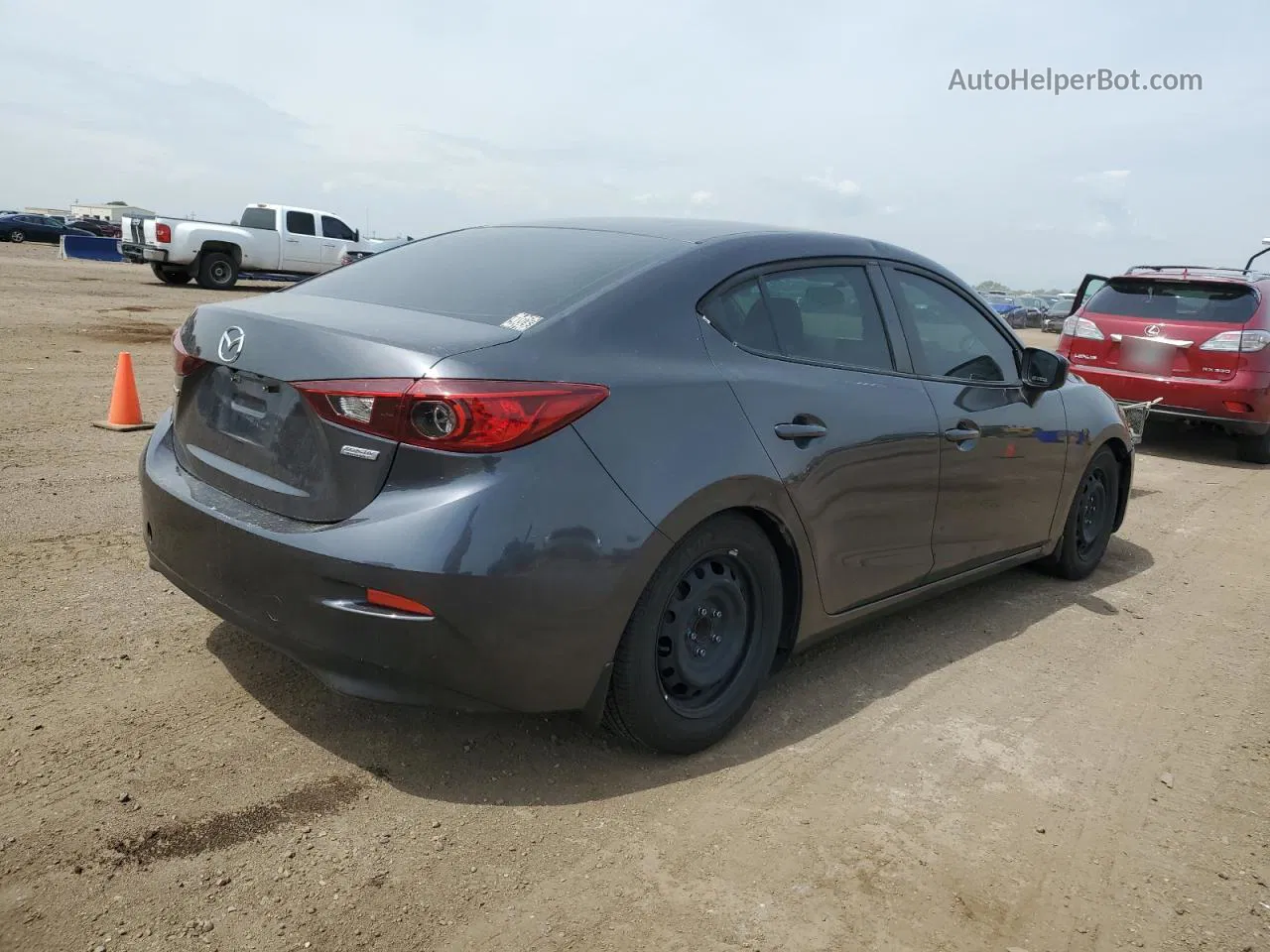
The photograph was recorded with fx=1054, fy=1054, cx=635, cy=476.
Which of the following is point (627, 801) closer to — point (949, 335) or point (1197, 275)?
point (949, 335)

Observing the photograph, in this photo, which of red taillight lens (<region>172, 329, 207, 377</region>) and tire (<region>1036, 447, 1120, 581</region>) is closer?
red taillight lens (<region>172, 329, 207, 377</region>)

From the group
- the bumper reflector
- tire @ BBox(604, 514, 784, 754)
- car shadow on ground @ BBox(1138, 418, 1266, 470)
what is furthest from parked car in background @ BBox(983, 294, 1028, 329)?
the bumper reflector

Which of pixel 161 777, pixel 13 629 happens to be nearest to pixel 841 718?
pixel 161 777

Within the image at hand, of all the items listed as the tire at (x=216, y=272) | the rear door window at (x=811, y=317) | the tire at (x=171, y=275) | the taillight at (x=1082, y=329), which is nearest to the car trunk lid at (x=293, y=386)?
the rear door window at (x=811, y=317)

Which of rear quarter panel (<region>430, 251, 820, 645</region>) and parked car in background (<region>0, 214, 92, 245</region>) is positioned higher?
parked car in background (<region>0, 214, 92, 245</region>)

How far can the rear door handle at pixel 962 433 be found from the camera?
4.09m

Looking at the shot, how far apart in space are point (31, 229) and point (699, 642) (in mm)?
45867

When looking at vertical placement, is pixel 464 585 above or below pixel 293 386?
below

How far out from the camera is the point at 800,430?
3.40 meters

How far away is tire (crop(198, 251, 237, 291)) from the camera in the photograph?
2145 cm

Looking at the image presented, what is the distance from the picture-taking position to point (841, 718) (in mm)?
3619

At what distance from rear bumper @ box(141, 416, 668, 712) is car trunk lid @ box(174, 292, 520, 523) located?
87 mm

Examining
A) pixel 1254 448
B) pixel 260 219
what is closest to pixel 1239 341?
pixel 1254 448

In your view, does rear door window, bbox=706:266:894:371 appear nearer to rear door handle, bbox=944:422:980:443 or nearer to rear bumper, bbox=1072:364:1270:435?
rear door handle, bbox=944:422:980:443
